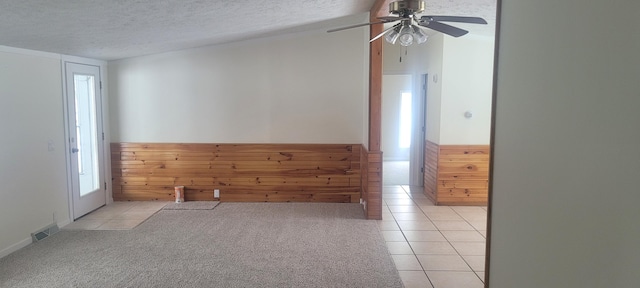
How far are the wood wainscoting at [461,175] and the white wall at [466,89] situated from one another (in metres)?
0.14

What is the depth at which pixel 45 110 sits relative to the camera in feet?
14.5

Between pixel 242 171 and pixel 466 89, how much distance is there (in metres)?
3.42

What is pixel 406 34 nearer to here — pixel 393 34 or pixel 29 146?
pixel 393 34

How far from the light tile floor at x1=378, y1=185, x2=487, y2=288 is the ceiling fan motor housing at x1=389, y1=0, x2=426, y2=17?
2142mm

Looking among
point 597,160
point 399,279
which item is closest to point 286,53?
point 399,279

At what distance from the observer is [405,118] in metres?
10.2

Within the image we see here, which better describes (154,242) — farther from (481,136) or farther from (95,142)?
(481,136)

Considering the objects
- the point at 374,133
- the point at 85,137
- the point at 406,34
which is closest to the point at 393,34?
the point at 406,34

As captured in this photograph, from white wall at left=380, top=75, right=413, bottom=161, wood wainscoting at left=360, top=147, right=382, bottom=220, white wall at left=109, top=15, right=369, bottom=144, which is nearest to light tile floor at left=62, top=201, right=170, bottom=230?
white wall at left=109, top=15, right=369, bottom=144

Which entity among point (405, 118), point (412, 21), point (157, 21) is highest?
point (157, 21)

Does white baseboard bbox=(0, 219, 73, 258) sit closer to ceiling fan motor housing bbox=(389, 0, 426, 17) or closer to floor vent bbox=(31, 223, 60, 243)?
floor vent bbox=(31, 223, 60, 243)

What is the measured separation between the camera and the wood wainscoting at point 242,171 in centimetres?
588

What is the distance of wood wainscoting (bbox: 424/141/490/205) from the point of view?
223 inches

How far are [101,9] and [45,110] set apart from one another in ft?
7.07
